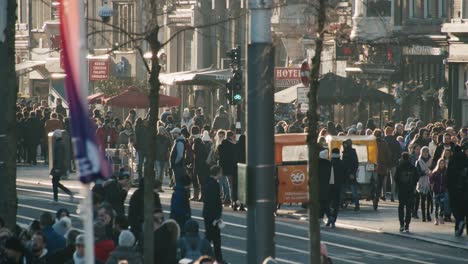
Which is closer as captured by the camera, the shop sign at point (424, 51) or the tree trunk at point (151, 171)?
the tree trunk at point (151, 171)

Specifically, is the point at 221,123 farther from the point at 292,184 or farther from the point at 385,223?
the point at 385,223

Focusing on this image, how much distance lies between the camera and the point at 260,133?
17547mm

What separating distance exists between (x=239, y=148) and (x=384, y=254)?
7002mm

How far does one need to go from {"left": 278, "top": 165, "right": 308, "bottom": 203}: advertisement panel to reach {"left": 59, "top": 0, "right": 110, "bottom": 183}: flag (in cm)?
2137

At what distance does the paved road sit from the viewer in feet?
87.6

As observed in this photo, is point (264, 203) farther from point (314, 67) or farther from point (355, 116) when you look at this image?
point (355, 116)

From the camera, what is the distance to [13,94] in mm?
22391

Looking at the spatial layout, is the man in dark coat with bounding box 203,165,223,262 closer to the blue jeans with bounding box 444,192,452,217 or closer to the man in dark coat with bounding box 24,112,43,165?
Result: the blue jeans with bounding box 444,192,452,217

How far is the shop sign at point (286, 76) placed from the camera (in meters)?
49.9

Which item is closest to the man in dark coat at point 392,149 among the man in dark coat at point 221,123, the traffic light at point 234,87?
the traffic light at point 234,87

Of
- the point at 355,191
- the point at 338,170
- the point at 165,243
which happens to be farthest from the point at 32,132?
the point at 165,243

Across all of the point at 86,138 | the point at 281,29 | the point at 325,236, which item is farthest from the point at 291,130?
the point at 86,138

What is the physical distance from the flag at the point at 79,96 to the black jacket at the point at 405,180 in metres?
18.8

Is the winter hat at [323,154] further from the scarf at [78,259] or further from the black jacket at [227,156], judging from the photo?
the scarf at [78,259]
